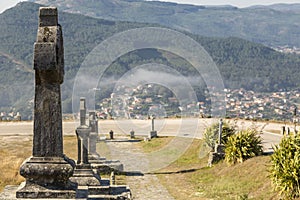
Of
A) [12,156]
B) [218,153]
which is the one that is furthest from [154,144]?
[12,156]

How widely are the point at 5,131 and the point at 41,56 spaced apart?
24704 mm

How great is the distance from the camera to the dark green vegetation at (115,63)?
336 feet

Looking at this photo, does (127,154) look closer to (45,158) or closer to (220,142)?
(220,142)

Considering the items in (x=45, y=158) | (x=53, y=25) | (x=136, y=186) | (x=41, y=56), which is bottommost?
(x=136, y=186)

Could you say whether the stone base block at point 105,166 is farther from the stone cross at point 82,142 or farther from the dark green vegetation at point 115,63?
the dark green vegetation at point 115,63

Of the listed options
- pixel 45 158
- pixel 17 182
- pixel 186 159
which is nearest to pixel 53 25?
pixel 45 158

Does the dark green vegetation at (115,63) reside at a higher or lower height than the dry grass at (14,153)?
higher

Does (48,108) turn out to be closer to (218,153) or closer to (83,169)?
(83,169)

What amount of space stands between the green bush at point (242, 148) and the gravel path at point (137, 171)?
2700 millimetres

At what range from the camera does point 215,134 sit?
2078cm

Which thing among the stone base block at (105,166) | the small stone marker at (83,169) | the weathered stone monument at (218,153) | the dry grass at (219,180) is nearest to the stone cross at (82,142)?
the small stone marker at (83,169)

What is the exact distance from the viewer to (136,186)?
16.3m

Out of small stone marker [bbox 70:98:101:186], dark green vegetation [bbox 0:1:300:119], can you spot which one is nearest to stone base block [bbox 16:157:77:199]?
small stone marker [bbox 70:98:101:186]

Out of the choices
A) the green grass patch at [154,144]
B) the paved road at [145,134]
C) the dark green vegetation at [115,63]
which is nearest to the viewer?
the paved road at [145,134]
